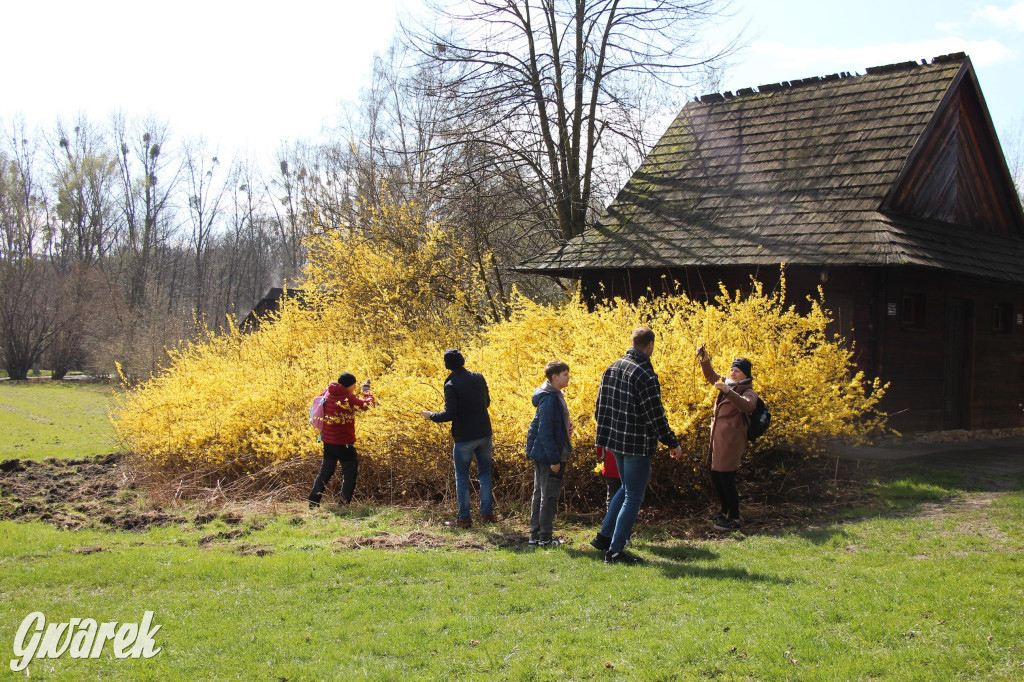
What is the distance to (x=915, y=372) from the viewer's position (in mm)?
13742

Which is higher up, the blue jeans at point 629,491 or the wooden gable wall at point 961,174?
the wooden gable wall at point 961,174

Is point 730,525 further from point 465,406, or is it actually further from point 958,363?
point 958,363

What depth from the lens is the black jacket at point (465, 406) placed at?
8320 mm

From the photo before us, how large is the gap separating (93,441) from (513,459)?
1122 centimetres

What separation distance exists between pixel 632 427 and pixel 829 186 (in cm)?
965

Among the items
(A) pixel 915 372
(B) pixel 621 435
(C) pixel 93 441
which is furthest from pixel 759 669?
(C) pixel 93 441

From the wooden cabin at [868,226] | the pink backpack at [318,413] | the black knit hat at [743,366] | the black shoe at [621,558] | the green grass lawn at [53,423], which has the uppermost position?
the wooden cabin at [868,226]

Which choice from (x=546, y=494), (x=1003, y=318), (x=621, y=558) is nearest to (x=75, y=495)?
(x=546, y=494)

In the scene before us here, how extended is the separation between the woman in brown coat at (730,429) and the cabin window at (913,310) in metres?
7.33

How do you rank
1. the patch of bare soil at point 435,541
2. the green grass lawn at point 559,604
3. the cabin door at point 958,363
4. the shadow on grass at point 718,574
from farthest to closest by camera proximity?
the cabin door at point 958,363 < the patch of bare soil at point 435,541 < the shadow on grass at point 718,574 < the green grass lawn at point 559,604

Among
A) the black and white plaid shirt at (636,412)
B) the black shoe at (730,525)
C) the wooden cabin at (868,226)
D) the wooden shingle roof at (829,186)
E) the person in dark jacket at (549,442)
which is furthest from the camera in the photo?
the wooden shingle roof at (829,186)

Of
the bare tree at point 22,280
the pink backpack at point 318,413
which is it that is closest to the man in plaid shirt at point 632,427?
the pink backpack at point 318,413

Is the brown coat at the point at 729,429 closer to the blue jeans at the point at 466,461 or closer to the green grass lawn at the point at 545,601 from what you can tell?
the green grass lawn at the point at 545,601

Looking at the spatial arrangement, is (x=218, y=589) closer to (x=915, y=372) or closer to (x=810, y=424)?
(x=810, y=424)
